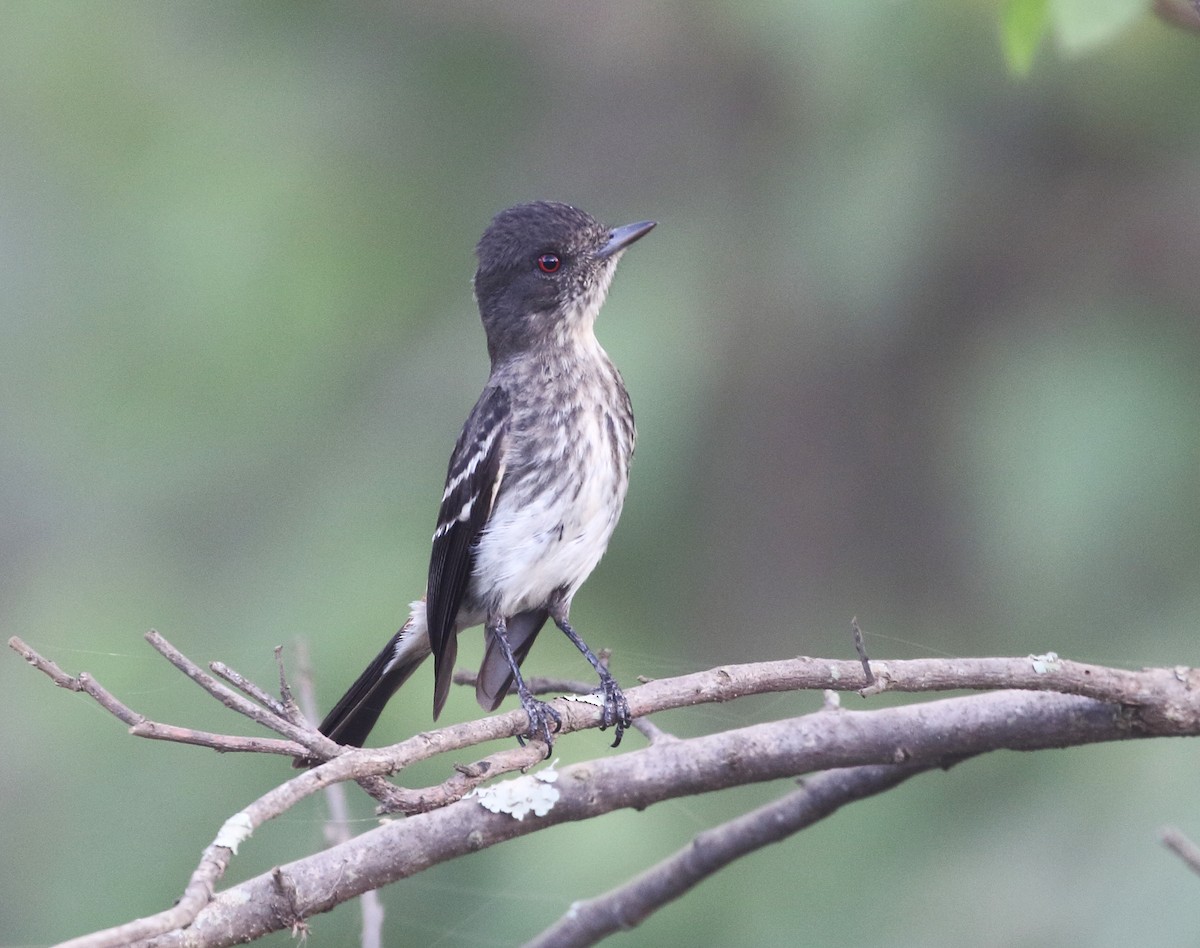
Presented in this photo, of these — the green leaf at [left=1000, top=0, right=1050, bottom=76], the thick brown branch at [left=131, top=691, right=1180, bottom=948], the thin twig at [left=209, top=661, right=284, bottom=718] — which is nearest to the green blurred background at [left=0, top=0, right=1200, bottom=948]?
the thick brown branch at [left=131, top=691, right=1180, bottom=948]

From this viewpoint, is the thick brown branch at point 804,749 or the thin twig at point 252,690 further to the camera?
the thick brown branch at point 804,749

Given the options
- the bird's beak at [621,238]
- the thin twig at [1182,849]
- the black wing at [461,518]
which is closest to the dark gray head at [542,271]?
the bird's beak at [621,238]

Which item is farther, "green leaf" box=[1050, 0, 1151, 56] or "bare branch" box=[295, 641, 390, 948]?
"bare branch" box=[295, 641, 390, 948]

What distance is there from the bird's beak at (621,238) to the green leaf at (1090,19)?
135 cm

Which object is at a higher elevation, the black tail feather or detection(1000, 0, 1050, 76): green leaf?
detection(1000, 0, 1050, 76): green leaf

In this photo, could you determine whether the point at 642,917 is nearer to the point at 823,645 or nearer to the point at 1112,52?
the point at 823,645

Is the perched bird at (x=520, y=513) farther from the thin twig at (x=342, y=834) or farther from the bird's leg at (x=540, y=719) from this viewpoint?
the thin twig at (x=342, y=834)

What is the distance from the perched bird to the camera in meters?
3.03

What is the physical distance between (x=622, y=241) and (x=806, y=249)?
993 mm

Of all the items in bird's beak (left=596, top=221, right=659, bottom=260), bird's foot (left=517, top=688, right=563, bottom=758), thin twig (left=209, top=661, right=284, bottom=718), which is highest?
bird's beak (left=596, top=221, right=659, bottom=260)

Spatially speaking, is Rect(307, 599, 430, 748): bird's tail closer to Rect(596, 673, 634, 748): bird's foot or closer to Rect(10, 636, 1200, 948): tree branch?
Rect(596, 673, 634, 748): bird's foot

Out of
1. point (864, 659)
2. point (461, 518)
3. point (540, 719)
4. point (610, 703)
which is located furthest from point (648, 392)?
point (864, 659)

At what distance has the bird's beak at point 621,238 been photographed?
3.22 metres

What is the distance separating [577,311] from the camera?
3434 millimetres
